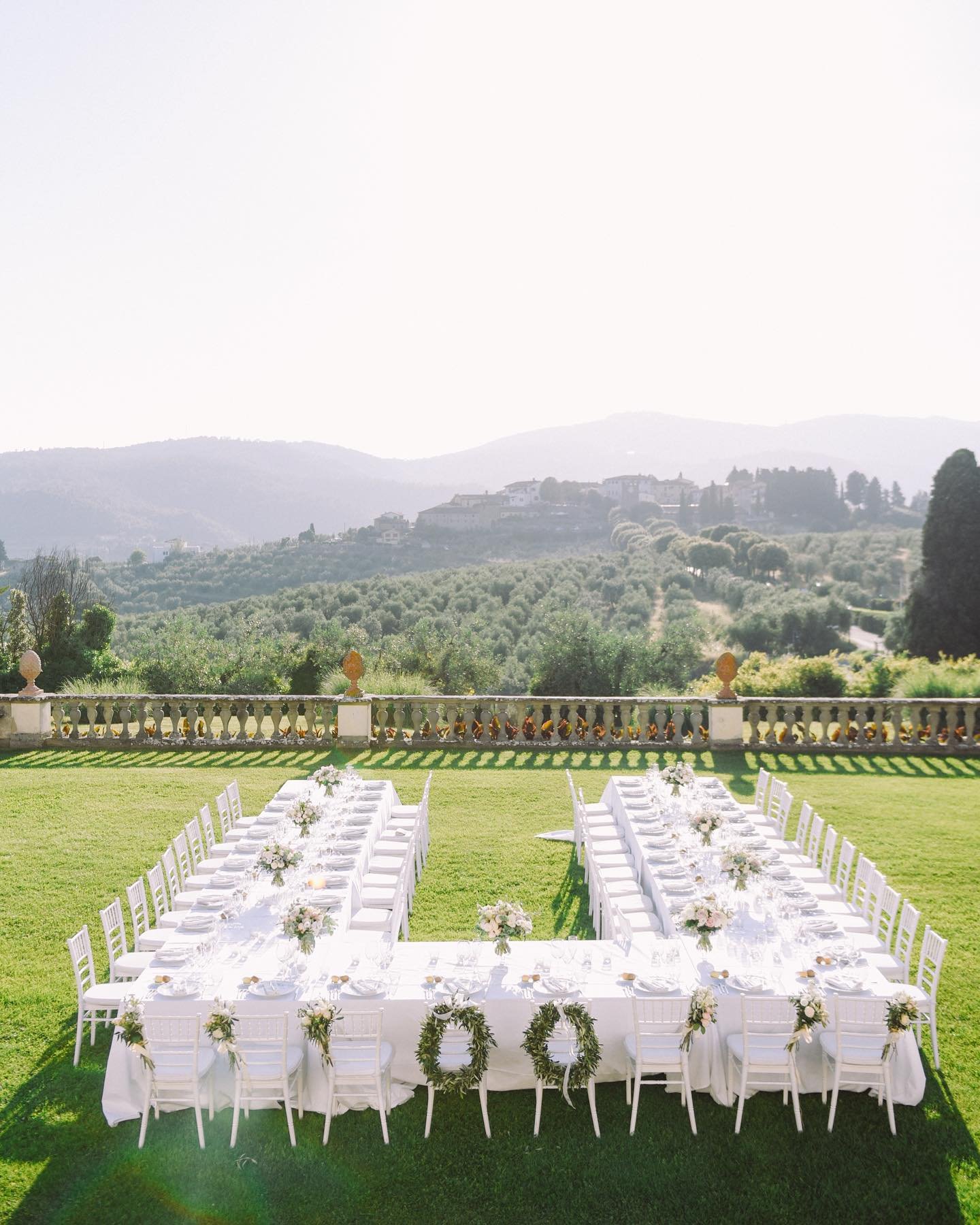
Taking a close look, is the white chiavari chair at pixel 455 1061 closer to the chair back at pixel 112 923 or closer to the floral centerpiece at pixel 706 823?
the chair back at pixel 112 923

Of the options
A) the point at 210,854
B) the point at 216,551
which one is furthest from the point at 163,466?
the point at 210,854

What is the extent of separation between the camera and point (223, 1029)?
235 inches

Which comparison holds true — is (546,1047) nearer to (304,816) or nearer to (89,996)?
(89,996)

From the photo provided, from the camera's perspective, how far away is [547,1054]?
6.16m

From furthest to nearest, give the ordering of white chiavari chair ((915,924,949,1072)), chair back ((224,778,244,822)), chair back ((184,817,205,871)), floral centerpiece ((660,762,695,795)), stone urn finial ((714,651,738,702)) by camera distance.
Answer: stone urn finial ((714,651,738,702)) < chair back ((224,778,244,822)) < floral centerpiece ((660,762,695,795)) < chair back ((184,817,205,871)) < white chiavari chair ((915,924,949,1072))

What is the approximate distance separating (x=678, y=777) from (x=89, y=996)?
703 centimetres

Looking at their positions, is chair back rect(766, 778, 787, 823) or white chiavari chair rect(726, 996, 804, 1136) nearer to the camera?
white chiavari chair rect(726, 996, 804, 1136)

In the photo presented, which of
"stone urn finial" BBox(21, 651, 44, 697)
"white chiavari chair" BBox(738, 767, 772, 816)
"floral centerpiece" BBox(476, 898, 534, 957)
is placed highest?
"stone urn finial" BBox(21, 651, 44, 697)

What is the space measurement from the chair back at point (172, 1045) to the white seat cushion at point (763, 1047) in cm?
372

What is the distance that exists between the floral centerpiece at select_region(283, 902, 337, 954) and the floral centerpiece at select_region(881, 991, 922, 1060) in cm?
422

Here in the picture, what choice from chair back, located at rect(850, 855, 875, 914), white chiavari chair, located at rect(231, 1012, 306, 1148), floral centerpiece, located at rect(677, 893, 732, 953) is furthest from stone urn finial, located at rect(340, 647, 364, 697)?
white chiavari chair, located at rect(231, 1012, 306, 1148)

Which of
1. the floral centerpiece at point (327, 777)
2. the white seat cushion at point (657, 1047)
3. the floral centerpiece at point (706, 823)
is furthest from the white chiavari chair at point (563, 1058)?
the floral centerpiece at point (327, 777)

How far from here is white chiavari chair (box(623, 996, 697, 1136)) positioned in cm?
622

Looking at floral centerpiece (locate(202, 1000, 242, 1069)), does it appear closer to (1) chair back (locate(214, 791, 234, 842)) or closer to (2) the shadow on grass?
(2) the shadow on grass
